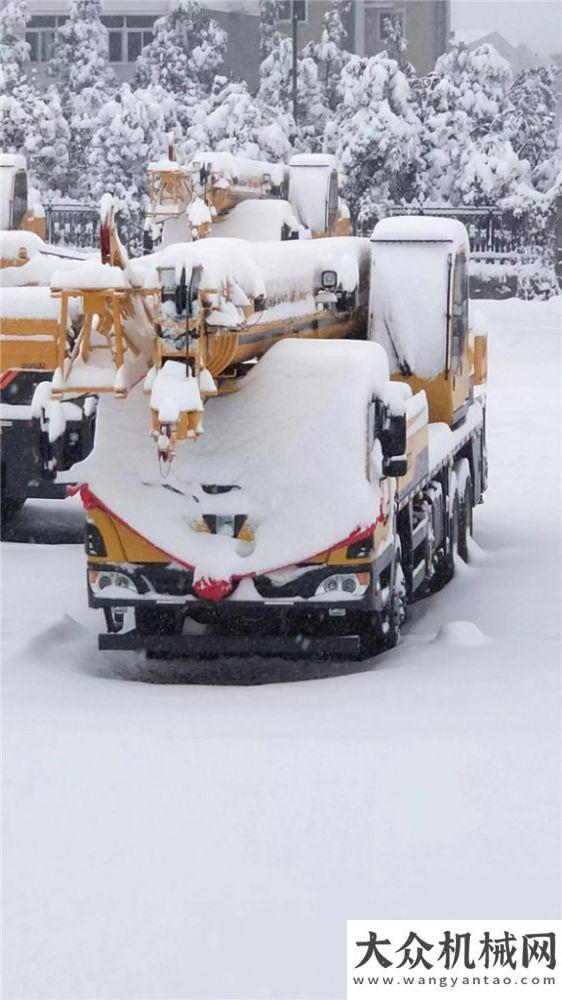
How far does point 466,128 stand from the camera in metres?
42.6

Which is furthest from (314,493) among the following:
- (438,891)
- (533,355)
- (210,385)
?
(533,355)

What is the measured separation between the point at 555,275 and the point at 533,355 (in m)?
10.3

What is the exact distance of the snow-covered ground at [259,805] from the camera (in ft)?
20.6

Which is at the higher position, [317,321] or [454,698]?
[317,321]

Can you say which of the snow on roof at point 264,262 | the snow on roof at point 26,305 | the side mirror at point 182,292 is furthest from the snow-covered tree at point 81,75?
the side mirror at point 182,292

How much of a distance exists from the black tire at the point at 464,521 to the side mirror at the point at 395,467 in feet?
14.0

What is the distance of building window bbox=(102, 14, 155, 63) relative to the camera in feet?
178

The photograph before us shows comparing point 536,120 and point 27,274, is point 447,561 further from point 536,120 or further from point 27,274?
point 536,120

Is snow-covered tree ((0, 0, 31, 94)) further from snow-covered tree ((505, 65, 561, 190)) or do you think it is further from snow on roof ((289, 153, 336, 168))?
snow on roof ((289, 153, 336, 168))

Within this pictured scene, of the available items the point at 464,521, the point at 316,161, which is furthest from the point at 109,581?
the point at 316,161

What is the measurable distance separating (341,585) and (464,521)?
196 inches

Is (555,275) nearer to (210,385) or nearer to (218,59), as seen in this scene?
(218,59)

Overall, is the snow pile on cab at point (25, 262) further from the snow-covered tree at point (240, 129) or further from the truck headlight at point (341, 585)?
the snow-covered tree at point (240, 129)

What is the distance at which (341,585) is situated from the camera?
1016 cm
